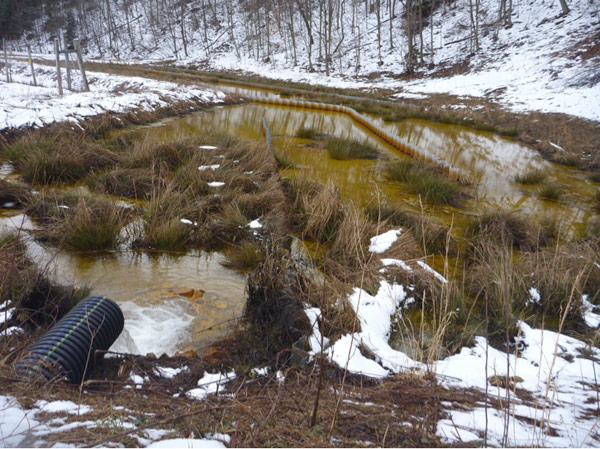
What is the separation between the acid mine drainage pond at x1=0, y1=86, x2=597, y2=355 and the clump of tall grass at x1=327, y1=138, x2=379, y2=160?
0.57ft

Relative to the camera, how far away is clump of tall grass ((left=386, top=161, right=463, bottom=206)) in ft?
19.4

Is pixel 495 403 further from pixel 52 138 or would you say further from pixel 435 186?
pixel 52 138

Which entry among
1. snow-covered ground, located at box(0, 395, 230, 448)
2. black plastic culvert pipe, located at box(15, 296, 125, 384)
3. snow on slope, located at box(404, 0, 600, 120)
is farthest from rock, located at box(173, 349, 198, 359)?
snow on slope, located at box(404, 0, 600, 120)

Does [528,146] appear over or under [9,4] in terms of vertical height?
under

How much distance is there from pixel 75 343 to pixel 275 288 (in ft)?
4.76

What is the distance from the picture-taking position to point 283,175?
6.54 m

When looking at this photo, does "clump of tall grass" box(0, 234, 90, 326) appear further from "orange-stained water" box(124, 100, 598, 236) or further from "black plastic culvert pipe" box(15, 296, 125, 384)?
"orange-stained water" box(124, 100, 598, 236)

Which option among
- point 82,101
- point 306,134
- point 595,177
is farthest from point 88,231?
point 595,177

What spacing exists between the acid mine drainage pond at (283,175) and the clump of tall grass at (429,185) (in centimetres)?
17

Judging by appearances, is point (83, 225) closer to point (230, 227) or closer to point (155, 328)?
point (230, 227)

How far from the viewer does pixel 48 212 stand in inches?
170

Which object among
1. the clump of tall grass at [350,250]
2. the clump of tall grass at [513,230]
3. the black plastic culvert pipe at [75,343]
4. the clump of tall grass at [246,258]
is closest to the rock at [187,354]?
the black plastic culvert pipe at [75,343]

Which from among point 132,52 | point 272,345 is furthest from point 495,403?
point 132,52

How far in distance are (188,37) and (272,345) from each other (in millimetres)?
49667
